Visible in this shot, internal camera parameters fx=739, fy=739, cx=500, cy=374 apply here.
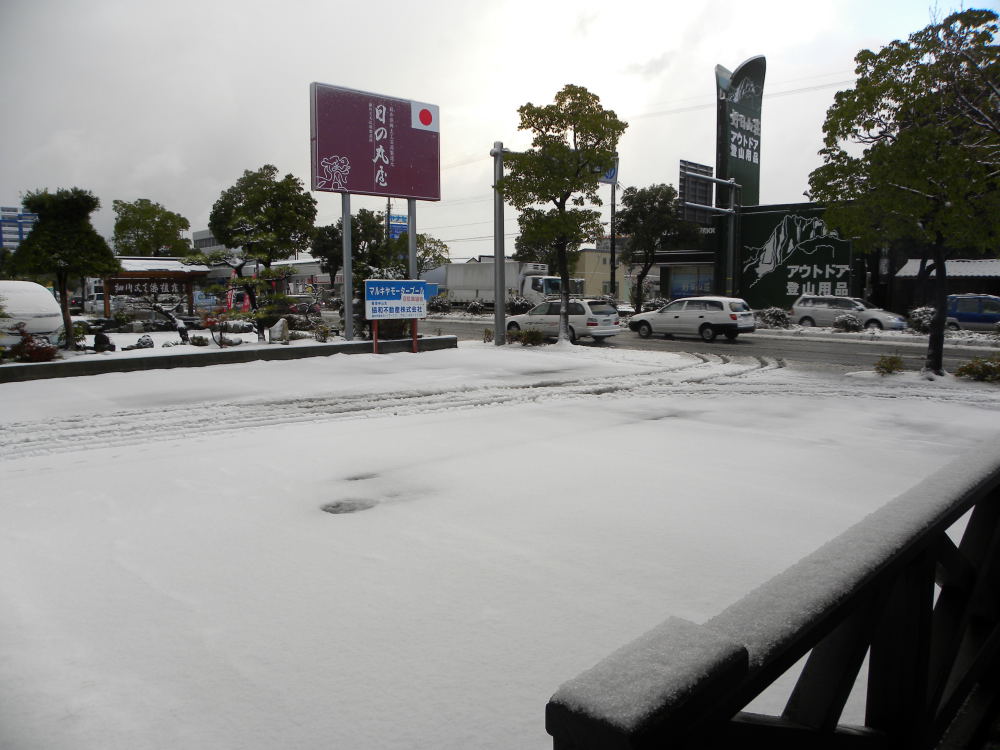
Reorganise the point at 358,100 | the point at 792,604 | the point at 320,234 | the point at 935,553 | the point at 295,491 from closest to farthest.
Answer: the point at 792,604
the point at 935,553
the point at 295,491
the point at 358,100
the point at 320,234

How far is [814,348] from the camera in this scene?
70.5 feet

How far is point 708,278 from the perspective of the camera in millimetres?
46062

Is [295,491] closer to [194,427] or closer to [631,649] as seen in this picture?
[194,427]

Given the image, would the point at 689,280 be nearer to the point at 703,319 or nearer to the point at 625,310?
the point at 625,310

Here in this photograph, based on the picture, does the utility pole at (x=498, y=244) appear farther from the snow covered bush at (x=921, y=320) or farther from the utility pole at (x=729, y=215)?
the utility pole at (x=729, y=215)

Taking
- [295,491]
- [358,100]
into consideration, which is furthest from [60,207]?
[295,491]

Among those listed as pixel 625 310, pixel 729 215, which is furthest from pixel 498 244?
pixel 729 215

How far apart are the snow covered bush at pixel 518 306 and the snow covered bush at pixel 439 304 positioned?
787cm

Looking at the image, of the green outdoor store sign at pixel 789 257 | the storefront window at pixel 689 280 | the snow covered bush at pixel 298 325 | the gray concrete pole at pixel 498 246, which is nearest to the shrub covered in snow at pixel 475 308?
the storefront window at pixel 689 280

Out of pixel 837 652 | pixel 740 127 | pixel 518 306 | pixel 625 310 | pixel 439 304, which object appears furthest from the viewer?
pixel 439 304

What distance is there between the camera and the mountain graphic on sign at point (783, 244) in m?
38.2

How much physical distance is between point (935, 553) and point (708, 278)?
151 ft

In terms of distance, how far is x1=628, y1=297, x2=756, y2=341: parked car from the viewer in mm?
23609

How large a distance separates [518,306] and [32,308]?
25857 millimetres
